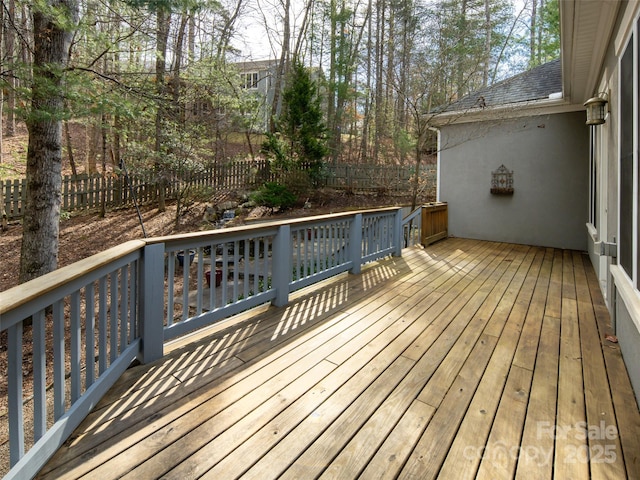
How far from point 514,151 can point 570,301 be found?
4.46m

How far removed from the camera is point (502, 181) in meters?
7.20

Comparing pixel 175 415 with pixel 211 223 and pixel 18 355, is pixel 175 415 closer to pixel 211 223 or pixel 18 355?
pixel 18 355

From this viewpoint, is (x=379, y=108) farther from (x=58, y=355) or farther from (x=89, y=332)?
(x=58, y=355)

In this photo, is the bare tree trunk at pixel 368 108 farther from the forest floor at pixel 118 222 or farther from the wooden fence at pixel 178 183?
the forest floor at pixel 118 222

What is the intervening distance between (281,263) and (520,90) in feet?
22.9

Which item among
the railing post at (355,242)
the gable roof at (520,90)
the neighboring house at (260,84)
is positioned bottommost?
the railing post at (355,242)

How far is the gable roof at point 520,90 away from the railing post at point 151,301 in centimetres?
726

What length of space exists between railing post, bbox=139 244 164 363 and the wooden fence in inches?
285

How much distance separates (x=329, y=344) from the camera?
8.45 ft

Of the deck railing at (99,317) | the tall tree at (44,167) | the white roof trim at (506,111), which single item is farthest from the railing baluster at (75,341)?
the white roof trim at (506,111)

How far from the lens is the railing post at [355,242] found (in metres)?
4.50

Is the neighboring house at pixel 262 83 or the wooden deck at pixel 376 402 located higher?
the neighboring house at pixel 262 83

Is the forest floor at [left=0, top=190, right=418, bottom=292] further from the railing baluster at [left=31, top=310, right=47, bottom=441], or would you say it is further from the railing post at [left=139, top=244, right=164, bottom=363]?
the railing baluster at [left=31, top=310, right=47, bottom=441]

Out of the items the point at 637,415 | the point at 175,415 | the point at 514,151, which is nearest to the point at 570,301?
the point at 637,415
